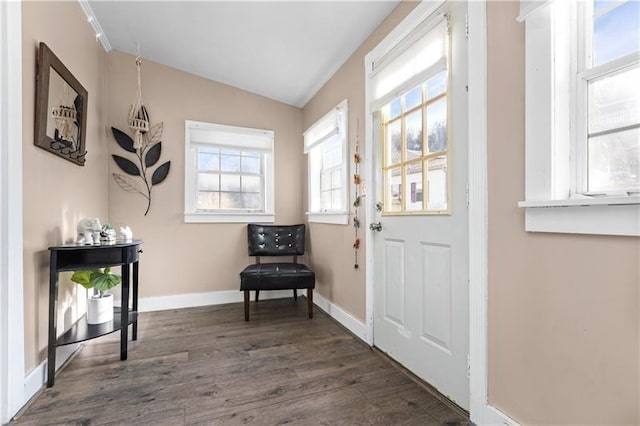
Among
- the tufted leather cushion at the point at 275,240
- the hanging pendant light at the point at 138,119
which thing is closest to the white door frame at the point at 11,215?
the hanging pendant light at the point at 138,119

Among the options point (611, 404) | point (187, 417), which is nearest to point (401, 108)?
point (611, 404)

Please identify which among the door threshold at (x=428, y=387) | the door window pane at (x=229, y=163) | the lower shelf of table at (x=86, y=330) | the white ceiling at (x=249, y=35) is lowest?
the door threshold at (x=428, y=387)

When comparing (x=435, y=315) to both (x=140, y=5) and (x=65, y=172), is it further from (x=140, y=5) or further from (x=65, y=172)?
(x=140, y=5)

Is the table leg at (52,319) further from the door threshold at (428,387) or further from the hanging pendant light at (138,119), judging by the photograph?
the door threshold at (428,387)

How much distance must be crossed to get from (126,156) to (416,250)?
2939mm

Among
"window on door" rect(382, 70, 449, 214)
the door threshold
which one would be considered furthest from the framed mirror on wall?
the door threshold

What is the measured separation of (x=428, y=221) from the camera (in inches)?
69.5

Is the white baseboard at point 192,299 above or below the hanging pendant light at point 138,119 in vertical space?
below

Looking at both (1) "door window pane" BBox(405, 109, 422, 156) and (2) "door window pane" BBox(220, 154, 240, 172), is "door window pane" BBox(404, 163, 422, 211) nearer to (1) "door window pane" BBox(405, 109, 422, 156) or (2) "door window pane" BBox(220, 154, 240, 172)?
(1) "door window pane" BBox(405, 109, 422, 156)

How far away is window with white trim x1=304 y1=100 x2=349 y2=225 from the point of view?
2.73 m

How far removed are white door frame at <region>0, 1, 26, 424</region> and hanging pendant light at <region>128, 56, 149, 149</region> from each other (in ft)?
4.70

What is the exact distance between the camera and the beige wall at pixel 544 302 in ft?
3.09

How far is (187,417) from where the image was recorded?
1.48m

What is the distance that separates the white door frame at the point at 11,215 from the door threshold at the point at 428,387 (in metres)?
2.05
